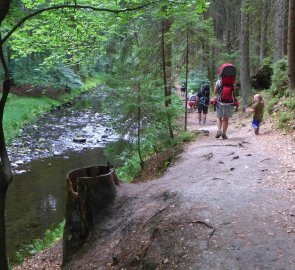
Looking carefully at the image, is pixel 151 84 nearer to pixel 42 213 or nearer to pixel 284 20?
pixel 42 213

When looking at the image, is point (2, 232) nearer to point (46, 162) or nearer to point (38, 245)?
point (38, 245)

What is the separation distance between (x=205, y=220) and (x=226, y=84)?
21.2 ft

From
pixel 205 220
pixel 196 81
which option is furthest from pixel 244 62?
pixel 205 220

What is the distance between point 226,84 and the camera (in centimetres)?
1141

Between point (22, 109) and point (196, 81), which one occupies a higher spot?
point (196, 81)

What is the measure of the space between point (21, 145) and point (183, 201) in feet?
51.4

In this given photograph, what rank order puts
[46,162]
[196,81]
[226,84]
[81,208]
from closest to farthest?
[81,208], [226,84], [46,162], [196,81]

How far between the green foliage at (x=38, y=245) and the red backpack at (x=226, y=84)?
5986 millimetres

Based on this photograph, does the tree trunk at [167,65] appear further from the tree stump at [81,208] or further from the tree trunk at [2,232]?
the tree trunk at [2,232]

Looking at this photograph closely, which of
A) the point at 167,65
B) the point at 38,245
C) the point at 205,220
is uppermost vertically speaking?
the point at 167,65

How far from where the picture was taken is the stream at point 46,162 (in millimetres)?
11320

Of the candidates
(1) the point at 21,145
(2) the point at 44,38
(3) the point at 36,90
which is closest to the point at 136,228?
(2) the point at 44,38

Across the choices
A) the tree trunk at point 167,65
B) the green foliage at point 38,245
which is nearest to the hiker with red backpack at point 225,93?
the tree trunk at point 167,65

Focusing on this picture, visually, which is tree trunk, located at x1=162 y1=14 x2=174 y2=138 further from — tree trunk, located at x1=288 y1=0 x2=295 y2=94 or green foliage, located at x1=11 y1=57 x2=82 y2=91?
green foliage, located at x1=11 y1=57 x2=82 y2=91
